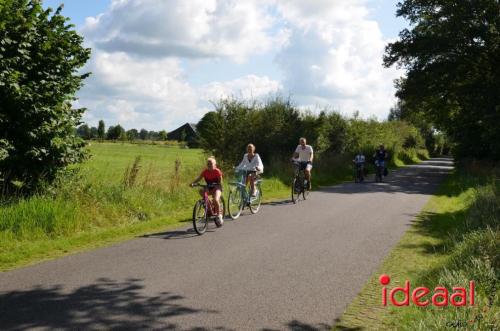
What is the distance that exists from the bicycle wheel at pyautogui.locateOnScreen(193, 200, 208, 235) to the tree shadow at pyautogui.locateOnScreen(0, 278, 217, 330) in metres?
3.58

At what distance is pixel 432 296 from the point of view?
513cm

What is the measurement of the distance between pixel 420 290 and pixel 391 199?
11592 mm

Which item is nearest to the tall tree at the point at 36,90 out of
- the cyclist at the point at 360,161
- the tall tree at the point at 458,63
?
the cyclist at the point at 360,161

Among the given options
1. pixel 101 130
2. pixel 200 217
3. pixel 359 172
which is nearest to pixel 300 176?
pixel 200 217

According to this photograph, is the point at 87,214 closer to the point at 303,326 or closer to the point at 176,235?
the point at 176,235

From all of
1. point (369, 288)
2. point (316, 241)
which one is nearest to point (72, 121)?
point (316, 241)

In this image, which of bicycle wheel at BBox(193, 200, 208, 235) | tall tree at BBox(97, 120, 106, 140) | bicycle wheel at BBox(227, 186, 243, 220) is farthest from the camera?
tall tree at BBox(97, 120, 106, 140)

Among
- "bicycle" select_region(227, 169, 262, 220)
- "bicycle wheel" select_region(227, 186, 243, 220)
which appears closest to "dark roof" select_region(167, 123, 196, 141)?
"bicycle" select_region(227, 169, 262, 220)

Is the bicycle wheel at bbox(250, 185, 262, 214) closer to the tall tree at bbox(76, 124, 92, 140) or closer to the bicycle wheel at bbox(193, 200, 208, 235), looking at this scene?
the bicycle wheel at bbox(193, 200, 208, 235)

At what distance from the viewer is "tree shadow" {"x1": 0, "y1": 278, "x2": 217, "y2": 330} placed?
15.6ft

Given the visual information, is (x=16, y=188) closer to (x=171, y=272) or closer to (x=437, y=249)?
(x=171, y=272)

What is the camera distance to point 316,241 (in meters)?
9.20

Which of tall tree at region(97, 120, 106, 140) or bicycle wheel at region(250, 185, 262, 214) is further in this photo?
tall tree at region(97, 120, 106, 140)

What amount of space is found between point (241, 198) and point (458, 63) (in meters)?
25.0
